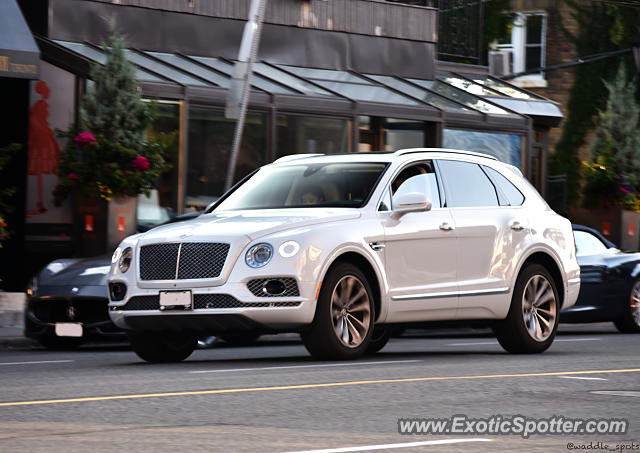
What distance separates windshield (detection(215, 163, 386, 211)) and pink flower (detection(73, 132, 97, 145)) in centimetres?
767

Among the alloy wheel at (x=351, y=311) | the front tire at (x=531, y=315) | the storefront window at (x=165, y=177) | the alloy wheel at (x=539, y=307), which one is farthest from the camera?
the storefront window at (x=165, y=177)

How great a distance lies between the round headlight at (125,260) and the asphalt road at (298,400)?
2.67ft

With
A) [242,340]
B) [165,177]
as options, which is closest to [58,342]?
[242,340]

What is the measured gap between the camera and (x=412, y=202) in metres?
11.9

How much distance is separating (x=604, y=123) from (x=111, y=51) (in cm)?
1190

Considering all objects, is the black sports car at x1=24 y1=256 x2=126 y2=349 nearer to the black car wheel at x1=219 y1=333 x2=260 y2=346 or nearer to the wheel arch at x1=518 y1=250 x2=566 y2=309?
the black car wheel at x1=219 y1=333 x2=260 y2=346

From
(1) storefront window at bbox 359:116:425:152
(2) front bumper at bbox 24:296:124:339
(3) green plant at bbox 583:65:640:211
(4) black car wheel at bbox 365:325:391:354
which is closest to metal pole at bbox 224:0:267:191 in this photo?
(2) front bumper at bbox 24:296:124:339

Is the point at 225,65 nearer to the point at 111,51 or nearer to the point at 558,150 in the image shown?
the point at 111,51

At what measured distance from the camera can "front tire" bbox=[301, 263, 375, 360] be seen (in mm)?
11234

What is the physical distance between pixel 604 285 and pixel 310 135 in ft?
24.3

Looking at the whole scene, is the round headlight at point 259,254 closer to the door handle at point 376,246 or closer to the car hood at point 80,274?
the door handle at point 376,246

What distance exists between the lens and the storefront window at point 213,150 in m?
23.0

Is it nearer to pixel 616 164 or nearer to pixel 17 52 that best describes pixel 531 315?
pixel 17 52

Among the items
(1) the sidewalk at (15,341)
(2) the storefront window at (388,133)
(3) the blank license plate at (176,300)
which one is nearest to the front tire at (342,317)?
(3) the blank license plate at (176,300)
